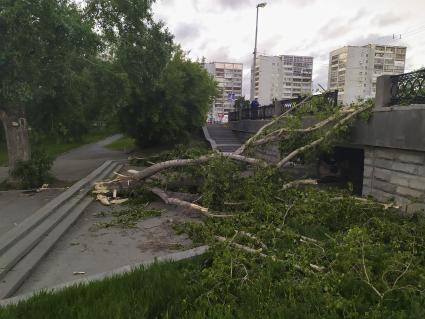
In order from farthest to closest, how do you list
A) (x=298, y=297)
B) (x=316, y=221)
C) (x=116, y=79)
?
1. (x=116, y=79)
2. (x=316, y=221)
3. (x=298, y=297)

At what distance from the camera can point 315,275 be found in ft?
13.3

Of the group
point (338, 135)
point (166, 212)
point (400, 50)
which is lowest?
point (166, 212)

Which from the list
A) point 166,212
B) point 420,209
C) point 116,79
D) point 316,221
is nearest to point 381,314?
point 316,221

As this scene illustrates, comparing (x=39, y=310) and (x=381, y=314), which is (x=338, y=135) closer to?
(x=381, y=314)

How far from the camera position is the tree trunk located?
11070 millimetres

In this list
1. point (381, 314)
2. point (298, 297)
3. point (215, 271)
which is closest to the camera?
point (381, 314)

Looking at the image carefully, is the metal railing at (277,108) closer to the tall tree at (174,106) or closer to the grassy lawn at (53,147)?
the tall tree at (174,106)

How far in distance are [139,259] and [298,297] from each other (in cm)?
240

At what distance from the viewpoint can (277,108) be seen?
1659 cm

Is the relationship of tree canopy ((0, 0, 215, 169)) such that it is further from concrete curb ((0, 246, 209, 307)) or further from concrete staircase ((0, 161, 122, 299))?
concrete curb ((0, 246, 209, 307))

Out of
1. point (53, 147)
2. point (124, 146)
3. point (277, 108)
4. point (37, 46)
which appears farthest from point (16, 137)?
point (124, 146)

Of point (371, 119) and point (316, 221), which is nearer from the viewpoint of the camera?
point (316, 221)

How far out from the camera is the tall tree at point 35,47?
862cm

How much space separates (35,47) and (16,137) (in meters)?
3.17
